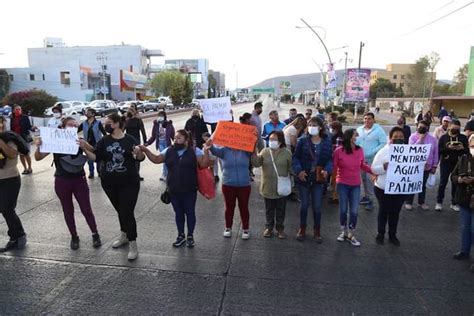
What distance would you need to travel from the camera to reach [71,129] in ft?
16.3

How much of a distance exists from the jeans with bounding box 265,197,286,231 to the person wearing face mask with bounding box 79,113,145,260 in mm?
1932

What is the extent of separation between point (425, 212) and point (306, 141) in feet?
10.6

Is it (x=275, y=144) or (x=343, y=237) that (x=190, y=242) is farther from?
(x=343, y=237)

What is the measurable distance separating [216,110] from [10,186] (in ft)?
14.4

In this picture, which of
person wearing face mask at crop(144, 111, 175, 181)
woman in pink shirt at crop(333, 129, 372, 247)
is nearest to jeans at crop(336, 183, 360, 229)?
woman in pink shirt at crop(333, 129, 372, 247)

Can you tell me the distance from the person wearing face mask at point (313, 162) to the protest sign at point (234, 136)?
727 mm

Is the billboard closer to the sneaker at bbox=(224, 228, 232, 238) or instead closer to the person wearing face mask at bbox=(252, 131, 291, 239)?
the person wearing face mask at bbox=(252, 131, 291, 239)

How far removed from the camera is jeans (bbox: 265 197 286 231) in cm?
551

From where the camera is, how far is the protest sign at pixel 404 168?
17.0 feet

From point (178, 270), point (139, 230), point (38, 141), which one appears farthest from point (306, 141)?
point (38, 141)

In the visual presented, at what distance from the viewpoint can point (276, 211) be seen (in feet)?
18.4

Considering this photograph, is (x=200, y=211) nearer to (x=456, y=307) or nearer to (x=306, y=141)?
(x=306, y=141)

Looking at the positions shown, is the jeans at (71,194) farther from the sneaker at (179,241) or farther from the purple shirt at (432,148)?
the purple shirt at (432,148)

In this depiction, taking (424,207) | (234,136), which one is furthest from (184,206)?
(424,207)
